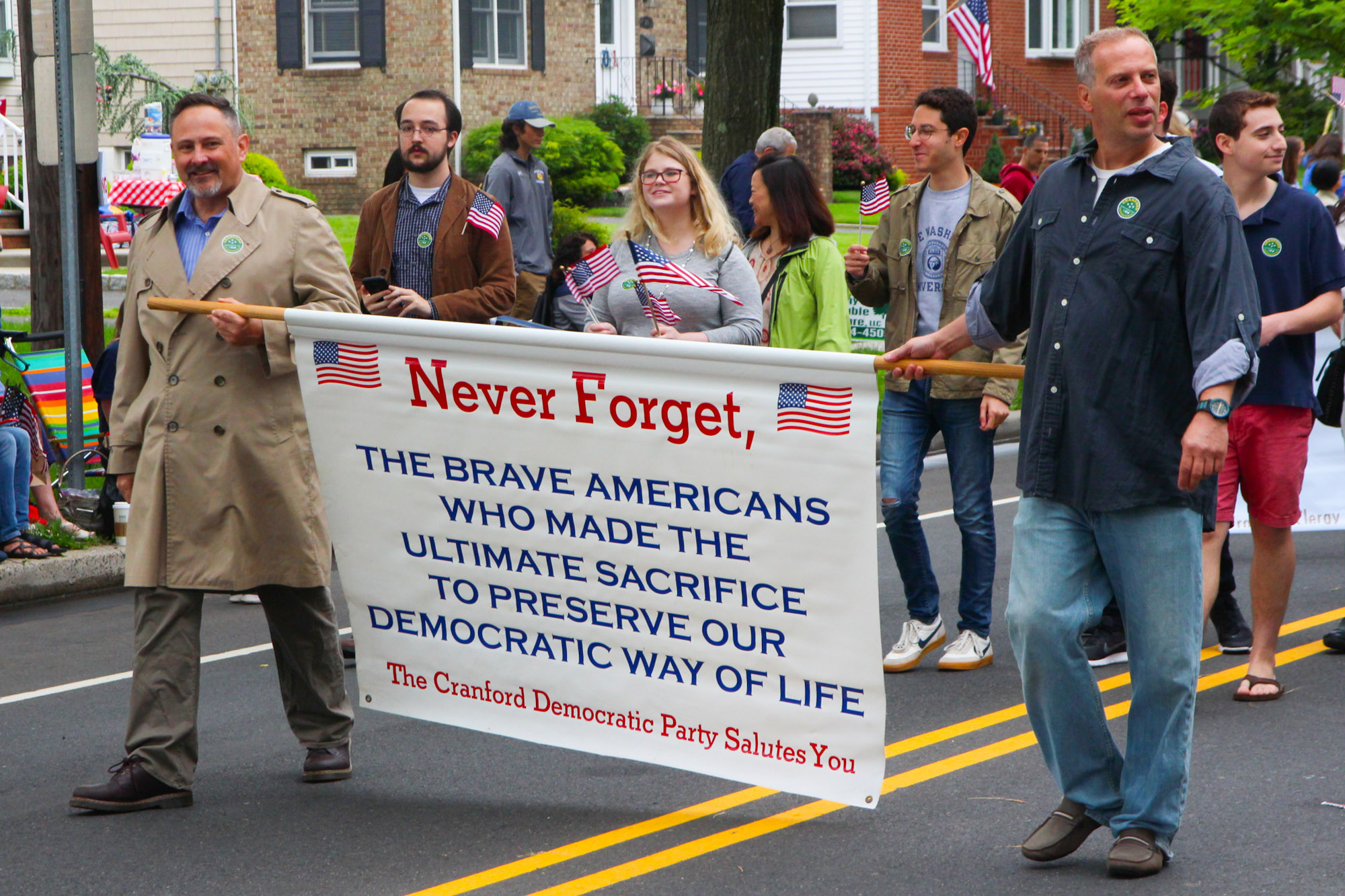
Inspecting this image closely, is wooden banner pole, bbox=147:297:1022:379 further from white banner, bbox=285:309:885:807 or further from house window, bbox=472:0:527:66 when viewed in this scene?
house window, bbox=472:0:527:66

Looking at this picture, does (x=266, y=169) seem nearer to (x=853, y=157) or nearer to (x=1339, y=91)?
(x=853, y=157)

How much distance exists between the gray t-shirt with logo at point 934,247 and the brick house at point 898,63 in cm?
2435

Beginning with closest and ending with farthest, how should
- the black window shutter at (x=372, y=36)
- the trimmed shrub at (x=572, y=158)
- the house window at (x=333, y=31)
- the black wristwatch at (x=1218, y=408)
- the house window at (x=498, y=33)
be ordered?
1. the black wristwatch at (x=1218, y=408)
2. the trimmed shrub at (x=572, y=158)
3. the black window shutter at (x=372, y=36)
4. the house window at (x=333, y=31)
5. the house window at (x=498, y=33)

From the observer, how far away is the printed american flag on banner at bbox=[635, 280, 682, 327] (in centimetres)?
588

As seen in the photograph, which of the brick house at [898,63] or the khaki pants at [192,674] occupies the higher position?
the brick house at [898,63]

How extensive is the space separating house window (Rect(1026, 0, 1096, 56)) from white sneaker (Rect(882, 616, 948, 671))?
2917cm

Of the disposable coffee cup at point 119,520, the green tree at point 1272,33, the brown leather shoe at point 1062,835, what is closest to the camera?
the brown leather shoe at point 1062,835

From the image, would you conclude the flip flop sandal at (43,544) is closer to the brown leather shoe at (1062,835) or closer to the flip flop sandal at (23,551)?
the flip flop sandal at (23,551)

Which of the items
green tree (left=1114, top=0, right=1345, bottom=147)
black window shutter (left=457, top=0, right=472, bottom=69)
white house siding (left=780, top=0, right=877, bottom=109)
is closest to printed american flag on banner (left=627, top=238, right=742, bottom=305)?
green tree (left=1114, top=0, right=1345, bottom=147)

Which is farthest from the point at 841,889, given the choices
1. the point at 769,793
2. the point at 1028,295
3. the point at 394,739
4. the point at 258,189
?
the point at 258,189

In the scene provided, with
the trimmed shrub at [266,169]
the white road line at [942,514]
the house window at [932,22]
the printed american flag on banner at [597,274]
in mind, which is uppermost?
the house window at [932,22]

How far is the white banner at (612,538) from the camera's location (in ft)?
14.3

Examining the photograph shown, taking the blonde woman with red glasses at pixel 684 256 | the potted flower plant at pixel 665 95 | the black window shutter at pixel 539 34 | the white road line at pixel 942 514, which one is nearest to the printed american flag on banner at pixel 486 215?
the blonde woman with red glasses at pixel 684 256

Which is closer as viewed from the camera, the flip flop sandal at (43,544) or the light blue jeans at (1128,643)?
the light blue jeans at (1128,643)
